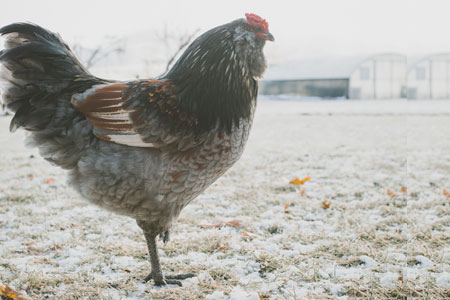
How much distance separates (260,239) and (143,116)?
5.66 ft

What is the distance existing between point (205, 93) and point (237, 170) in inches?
156

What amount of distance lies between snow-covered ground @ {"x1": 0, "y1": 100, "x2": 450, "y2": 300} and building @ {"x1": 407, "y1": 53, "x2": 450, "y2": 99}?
18.3 m

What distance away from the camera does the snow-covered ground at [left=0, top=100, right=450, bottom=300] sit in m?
2.65

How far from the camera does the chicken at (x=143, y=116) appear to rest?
8.36 feet

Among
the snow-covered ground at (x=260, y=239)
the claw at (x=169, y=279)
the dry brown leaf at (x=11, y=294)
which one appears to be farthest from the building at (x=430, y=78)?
the dry brown leaf at (x=11, y=294)

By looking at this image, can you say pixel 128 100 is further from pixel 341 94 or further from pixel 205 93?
pixel 341 94

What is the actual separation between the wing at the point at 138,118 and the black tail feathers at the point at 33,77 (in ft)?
0.78

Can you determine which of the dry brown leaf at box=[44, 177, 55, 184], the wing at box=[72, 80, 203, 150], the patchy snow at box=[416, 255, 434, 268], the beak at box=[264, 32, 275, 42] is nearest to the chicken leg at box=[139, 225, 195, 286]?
the wing at box=[72, 80, 203, 150]

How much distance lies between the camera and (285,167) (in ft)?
21.8

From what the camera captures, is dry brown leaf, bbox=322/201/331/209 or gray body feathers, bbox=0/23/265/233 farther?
dry brown leaf, bbox=322/201/331/209

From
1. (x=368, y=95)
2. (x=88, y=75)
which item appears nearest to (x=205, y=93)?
(x=88, y=75)

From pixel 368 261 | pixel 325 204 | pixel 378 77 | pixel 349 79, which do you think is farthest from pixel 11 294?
pixel 378 77

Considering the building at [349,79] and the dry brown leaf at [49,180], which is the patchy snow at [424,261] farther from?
the building at [349,79]

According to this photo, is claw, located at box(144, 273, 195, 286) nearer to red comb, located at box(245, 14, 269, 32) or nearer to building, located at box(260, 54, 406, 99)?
red comb, located at box(245, 14, 269, 32)
